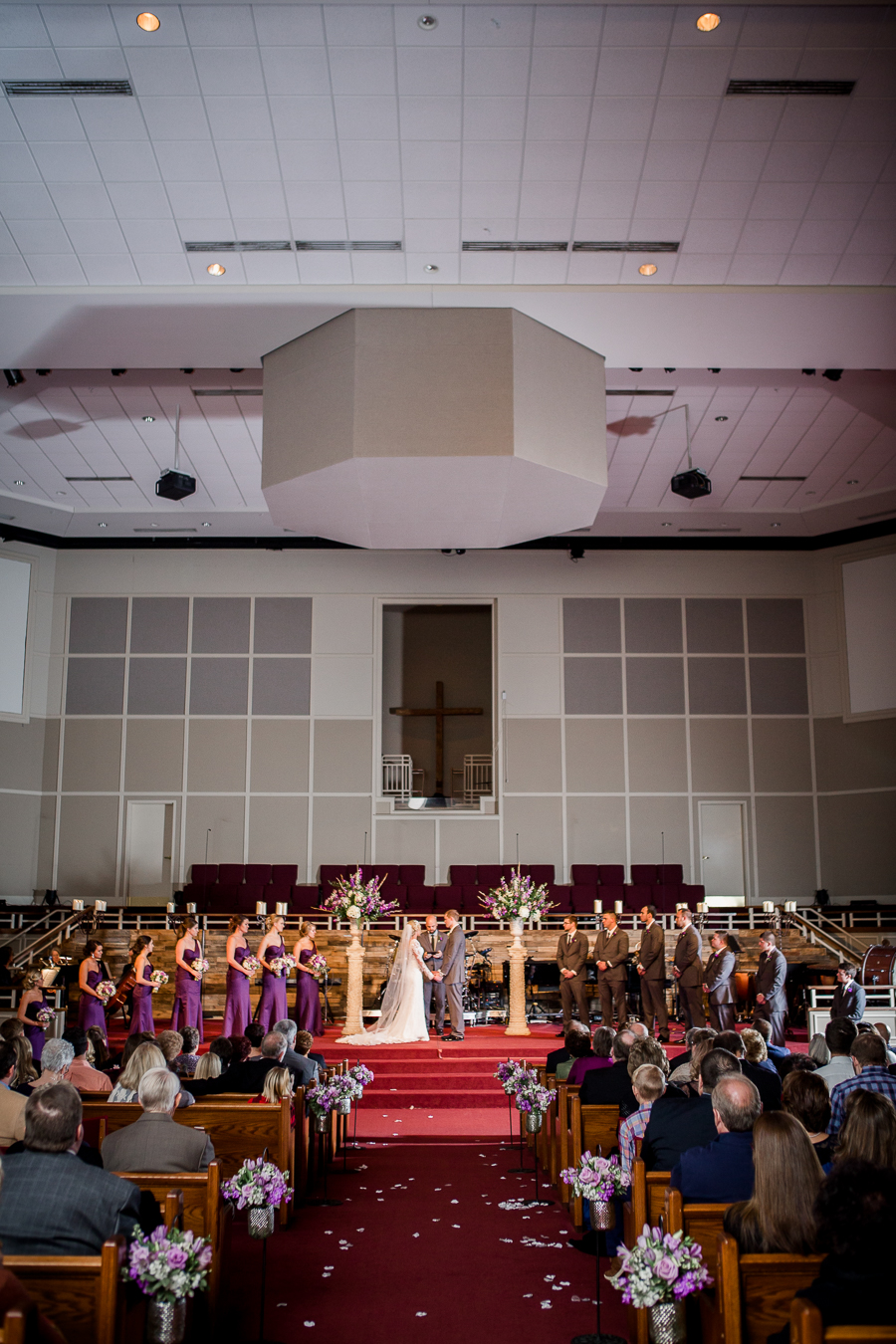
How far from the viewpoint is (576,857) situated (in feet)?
60.6

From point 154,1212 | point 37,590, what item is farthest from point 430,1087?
point 37,590

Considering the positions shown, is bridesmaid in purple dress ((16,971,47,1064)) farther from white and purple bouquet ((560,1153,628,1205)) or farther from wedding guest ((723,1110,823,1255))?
wedding guest ((723,1110,823,1255))

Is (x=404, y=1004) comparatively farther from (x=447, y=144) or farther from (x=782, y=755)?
(x=782, y=755)

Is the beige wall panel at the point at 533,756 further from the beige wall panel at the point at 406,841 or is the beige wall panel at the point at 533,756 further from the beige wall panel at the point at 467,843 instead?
the beige wall panel at the point at 406,841

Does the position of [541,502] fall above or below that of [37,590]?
below

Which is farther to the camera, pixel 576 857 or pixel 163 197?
pixel 576 857

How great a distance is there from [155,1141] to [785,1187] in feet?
8.59

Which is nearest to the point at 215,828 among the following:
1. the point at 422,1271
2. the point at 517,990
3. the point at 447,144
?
the point at 517,990

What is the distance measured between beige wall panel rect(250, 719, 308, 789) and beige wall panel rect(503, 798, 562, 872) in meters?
3.76

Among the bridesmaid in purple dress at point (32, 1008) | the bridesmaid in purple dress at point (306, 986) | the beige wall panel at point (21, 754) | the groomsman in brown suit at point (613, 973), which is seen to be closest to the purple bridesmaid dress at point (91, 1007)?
the bridesmaid in purple dress at point (32, 1008)

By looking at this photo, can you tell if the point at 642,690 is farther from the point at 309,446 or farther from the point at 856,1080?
the point at 856,1080

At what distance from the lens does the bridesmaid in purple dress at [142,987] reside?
36.5ft

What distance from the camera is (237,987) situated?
38.0 ft

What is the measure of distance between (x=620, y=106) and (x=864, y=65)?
1.71 metres
